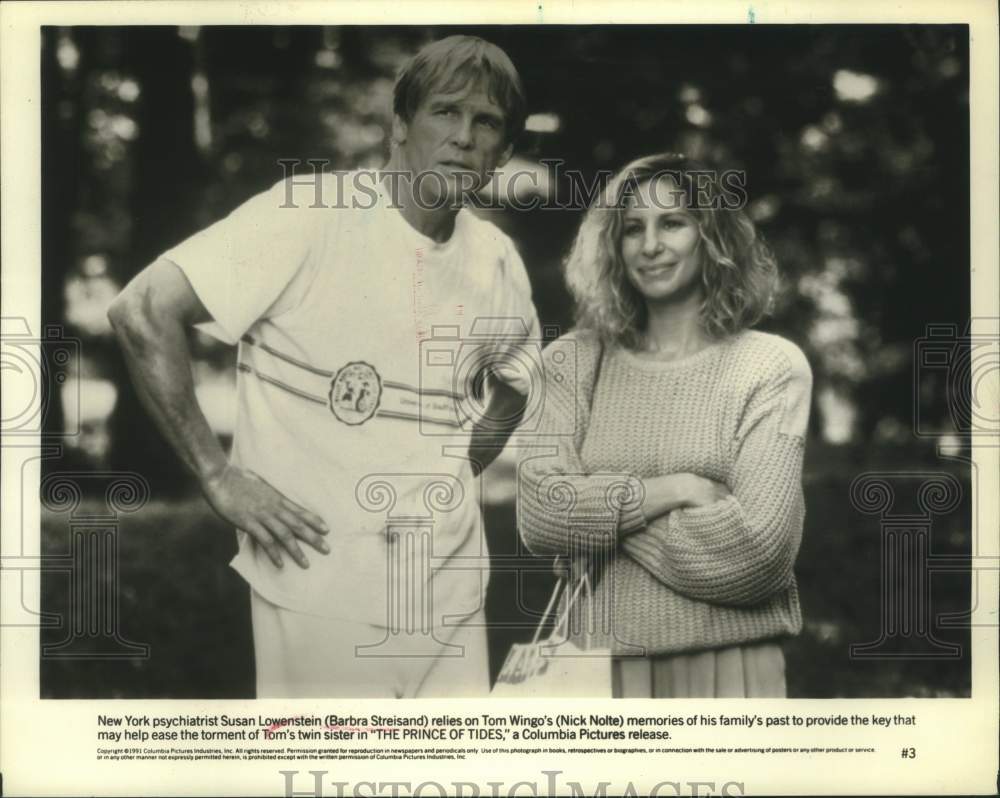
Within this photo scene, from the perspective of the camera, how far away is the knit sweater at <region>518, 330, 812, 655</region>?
5.20 metres

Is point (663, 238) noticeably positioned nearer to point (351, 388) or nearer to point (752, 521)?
point (752, 521)

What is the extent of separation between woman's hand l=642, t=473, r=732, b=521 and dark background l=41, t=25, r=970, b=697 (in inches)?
15.8

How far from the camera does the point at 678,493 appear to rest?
5.18 m

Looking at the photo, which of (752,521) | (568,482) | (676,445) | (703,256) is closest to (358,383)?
(568,482)

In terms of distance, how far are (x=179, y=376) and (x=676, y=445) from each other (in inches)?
73.3

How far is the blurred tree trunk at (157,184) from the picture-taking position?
209 inches

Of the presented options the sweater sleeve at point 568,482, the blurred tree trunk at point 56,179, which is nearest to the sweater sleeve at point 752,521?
the sweater sleeve at point 568,482

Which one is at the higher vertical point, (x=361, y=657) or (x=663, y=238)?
(x=663, y=238)

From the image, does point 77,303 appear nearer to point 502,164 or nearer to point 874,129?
point 502,164

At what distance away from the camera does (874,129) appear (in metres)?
5.34

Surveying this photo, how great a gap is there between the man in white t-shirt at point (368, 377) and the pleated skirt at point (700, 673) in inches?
21.7

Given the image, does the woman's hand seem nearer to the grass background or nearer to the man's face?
the grass background

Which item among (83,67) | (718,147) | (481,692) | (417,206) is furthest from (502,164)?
(481,692)

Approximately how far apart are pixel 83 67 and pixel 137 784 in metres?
2.69
